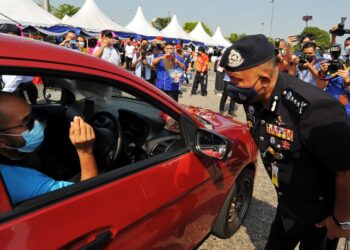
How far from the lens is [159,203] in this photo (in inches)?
69.7

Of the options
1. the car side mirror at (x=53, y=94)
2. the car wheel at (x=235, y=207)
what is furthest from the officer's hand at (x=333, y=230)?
the car side mirror at (x=53, y=94)

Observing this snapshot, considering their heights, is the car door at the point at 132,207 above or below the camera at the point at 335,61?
below

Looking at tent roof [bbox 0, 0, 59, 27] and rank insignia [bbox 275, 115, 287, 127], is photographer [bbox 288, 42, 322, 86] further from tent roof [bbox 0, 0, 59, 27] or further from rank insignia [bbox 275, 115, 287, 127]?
tent roof [bbox 0, 0, 59, 27]

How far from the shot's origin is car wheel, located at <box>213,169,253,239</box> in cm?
282

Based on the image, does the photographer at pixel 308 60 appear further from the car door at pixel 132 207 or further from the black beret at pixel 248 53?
the black beret at pixel 248 53

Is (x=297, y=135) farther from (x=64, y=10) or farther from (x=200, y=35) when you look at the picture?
(x=64, y=10)

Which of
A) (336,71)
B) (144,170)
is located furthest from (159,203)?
(336,71)

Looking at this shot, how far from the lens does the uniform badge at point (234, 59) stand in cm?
165

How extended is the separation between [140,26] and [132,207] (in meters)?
28.5

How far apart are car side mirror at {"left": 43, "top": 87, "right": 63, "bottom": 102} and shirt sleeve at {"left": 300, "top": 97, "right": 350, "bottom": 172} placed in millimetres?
1986

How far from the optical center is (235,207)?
310 cm

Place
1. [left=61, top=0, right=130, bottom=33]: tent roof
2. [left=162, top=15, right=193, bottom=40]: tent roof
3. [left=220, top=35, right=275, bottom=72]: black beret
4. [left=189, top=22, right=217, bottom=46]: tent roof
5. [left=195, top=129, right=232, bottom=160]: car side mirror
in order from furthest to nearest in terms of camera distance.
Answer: [left=189, top=22, right=217, bottom=46]: tent roof
[left=162, top=15, right=193, bottom=40]: tent roof
[left=61, top=0, right=130, bottom=33]: tent roof
[left=195, top=129, right=232, bottom=160]: car side mirror
[left=220, top=35, right=275, bottom=72]: black beret

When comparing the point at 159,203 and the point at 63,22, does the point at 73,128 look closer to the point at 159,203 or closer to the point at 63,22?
the point at 159,203

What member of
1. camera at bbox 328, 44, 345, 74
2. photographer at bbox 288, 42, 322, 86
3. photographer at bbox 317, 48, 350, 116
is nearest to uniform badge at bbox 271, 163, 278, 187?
photographer at bbox 317, 48, 350, 116
